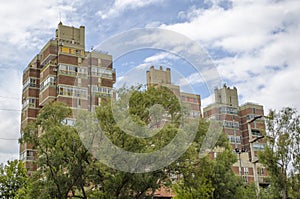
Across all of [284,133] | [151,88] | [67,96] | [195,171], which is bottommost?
[195,171]

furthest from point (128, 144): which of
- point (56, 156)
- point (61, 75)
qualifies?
point (61, 75)

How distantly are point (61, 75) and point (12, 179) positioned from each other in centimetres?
1674

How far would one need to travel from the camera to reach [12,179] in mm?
28312

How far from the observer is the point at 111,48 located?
55.1 feet

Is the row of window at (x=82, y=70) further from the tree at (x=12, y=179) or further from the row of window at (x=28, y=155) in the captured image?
the tree at (x=12, y=179)

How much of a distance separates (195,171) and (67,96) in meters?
24.9

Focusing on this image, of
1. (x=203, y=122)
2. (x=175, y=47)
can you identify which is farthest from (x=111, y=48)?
(x=203, y=122)

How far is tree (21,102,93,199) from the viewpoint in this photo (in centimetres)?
1945

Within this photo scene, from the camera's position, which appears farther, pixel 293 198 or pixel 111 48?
pixel 293 198

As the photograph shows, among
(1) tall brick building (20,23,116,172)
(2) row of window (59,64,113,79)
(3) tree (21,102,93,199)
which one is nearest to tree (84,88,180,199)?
(3) tree (21,102,93,199)

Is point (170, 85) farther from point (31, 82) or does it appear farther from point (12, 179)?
point (31, 82)

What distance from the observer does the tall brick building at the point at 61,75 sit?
42.0 m

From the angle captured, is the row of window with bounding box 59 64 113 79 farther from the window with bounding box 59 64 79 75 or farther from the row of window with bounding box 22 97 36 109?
the row of window with bounding box 22 97 36 109

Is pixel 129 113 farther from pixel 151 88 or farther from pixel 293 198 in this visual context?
pixel 293 198
